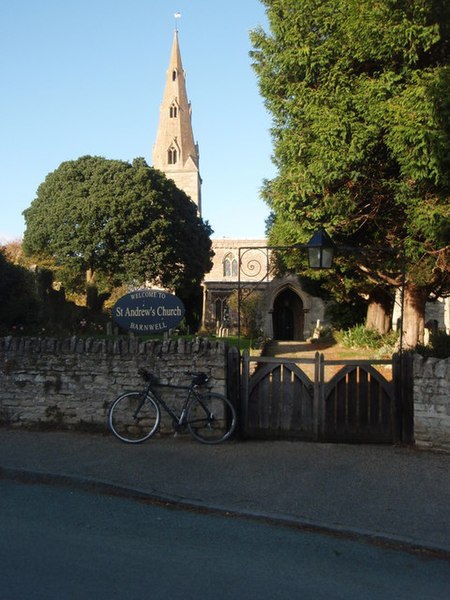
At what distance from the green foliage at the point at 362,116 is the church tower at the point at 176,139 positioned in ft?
223

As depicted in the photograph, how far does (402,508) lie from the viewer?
20.5 feet

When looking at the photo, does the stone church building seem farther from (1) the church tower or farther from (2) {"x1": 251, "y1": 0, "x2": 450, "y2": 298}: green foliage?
(2) {"x1": 251, "y1": 0, "x2": 450, "y2": 298}: green foliage

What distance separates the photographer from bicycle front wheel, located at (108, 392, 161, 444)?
9.37 metres

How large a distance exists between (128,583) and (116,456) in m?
4.00

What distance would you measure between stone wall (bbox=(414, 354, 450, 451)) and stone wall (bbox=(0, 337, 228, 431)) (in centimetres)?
275

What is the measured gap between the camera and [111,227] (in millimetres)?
41500

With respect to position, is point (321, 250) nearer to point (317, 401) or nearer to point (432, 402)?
point (317, 401)

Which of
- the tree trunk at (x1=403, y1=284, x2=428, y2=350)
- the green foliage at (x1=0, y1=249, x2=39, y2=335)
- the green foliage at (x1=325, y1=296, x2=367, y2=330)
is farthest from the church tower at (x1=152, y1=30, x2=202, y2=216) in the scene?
the tree trunk at (x1=403, y1=284, x2=428, y2=350)

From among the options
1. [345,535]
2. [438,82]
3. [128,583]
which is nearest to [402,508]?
[345,535]

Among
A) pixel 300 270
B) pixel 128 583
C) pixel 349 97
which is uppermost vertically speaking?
pixel 349 97

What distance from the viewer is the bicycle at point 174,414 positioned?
9.21 metres

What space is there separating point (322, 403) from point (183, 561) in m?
4.64

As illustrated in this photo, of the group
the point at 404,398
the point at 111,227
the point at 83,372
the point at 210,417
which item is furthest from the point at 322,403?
the point at 111,227

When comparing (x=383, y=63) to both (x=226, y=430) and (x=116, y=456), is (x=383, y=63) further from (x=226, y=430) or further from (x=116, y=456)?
(x=116, y=456)
